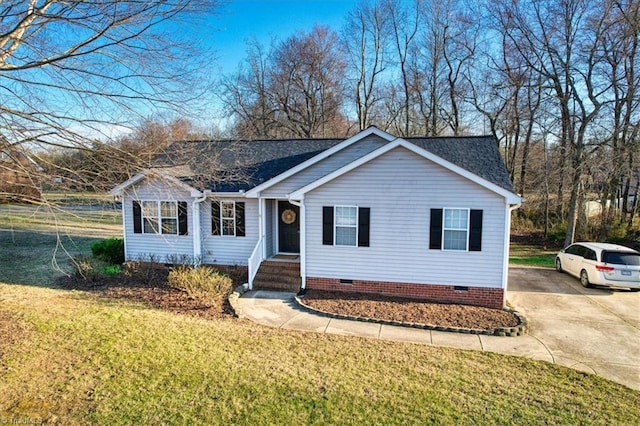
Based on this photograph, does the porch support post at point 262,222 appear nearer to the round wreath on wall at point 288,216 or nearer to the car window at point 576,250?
the round wreath on wall at point 288,216

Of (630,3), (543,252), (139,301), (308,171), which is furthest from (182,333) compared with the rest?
(630,3)

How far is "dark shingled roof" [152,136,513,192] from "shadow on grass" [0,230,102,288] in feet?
15.8

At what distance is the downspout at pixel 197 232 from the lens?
531 inches

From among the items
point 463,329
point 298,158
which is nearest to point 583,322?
point 463,329

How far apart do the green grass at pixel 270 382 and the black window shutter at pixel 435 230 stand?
12.0 ft

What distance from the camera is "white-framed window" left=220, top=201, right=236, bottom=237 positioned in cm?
1373

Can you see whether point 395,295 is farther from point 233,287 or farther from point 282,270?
point 233,287

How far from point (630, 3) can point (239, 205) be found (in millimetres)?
20880

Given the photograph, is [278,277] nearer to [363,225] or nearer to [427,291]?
[363,225]

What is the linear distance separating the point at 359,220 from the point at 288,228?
3760mm

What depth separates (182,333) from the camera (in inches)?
320

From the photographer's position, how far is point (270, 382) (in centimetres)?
609

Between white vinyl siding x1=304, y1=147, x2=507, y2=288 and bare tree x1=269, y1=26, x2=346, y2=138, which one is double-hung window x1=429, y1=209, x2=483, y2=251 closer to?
white vinyl siding x1=304, y1=147, x2=507, y2=288

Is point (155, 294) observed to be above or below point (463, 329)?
above
